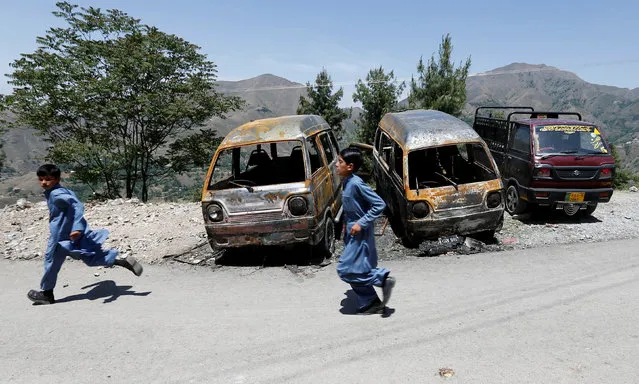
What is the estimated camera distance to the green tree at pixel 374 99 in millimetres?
29531

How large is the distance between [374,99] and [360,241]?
87.6ft

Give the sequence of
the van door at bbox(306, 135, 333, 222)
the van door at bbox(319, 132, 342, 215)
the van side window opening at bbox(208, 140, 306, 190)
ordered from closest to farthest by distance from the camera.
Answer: the van door at bbox(306, 135, 333, 222), the van side window opening at bbox(208, 140, 306, 190), the van door at bbox(319, 132, 342, 215)

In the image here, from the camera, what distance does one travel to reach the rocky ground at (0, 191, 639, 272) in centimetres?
670

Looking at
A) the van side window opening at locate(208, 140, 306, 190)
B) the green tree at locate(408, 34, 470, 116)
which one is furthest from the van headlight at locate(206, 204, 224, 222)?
the green tree at locate(408, 34, 470, 116)

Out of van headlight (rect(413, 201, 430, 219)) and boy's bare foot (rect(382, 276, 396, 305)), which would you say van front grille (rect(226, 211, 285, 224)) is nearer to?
van headlight (rect(413, 201, 430, 219))

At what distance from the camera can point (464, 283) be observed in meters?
5.13

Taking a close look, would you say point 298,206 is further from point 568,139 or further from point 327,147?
point 568,139

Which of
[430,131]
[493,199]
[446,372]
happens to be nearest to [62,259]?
[446,372]

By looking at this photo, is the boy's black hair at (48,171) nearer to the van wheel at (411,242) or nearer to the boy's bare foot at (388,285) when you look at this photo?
the boy's bare foot at (388,285)

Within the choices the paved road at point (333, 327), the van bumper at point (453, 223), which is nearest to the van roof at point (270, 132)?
the paved road at point (333, 327)

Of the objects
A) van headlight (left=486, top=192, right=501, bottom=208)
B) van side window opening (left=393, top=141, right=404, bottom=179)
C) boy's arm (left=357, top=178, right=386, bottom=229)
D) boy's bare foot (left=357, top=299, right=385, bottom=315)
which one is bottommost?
boy's bare foot (left=357, top=299, right=385, bottom=315)

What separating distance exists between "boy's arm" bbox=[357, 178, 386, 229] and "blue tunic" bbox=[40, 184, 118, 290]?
10.3 feet

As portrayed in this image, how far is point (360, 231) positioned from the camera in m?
3.98

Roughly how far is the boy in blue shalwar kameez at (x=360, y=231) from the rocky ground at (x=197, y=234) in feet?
7.87
